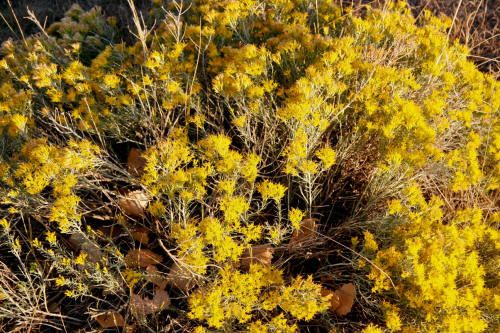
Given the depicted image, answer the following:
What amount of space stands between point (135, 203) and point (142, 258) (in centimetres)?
36

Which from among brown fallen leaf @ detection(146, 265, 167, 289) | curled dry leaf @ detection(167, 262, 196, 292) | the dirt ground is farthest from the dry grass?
curled dry leaf @ detection(167, 262, 196, 292)

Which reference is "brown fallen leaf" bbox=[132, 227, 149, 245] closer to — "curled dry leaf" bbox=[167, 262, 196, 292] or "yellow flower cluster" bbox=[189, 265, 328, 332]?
"curled dry leaf" bbox=[167, 262, 196, 292]

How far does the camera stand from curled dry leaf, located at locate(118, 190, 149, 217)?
7.07 feet

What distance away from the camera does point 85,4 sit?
15.0 ft

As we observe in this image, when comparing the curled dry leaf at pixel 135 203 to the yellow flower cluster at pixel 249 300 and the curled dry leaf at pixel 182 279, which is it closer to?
the curled dry leaf at pixel 182 279

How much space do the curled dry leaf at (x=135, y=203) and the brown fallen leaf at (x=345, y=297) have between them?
1265 millimetres

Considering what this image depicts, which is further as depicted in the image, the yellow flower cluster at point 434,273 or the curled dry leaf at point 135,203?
the curled dry leaf at point 135,203

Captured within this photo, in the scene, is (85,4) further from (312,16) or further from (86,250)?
(86,250)

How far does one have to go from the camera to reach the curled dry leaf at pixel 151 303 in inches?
72.2

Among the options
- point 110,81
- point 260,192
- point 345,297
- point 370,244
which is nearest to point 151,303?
point 260,192

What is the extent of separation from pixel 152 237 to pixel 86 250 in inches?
16.1

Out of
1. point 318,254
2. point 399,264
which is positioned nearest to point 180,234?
point 318,254

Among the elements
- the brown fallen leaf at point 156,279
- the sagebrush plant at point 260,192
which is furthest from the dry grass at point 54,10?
the brown fallen leaf at point 156,279

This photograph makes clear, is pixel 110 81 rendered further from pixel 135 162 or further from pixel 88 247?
pixel 88 247
